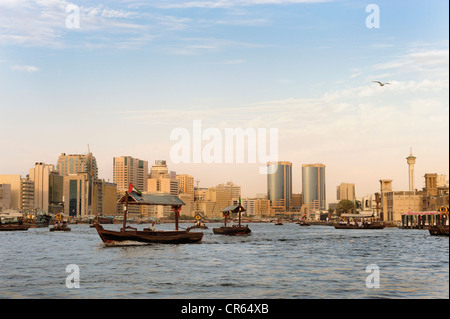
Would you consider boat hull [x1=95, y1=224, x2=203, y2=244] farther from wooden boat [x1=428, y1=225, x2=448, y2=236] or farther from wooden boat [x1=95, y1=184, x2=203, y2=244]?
wooden boat [x1=428, y1=225, x2=448, y2=236]

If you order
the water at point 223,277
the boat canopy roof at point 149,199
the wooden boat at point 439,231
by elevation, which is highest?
the boat canopy roof at point 149,199

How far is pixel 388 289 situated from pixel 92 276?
19399 mm

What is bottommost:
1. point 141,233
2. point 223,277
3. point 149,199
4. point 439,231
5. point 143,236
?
point 439,231

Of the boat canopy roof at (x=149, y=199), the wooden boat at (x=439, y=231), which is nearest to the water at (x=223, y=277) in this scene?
the boat canopy roof at (x=149, y=199)

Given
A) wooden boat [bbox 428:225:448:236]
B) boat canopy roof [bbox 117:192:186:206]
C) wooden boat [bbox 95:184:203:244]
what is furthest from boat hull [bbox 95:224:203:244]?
wooden boat [bbox 428:225:448:236]

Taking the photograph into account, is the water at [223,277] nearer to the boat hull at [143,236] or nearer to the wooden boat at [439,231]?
the boat hull at [143,236]

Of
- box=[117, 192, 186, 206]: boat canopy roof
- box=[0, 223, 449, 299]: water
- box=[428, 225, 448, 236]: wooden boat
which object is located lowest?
box=[428, 225, 448, 236]: wooden boat

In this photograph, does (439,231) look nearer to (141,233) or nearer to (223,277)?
(141,233)

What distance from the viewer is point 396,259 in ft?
167

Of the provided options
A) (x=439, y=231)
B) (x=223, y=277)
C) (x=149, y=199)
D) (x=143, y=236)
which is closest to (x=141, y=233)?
(x=143, y=236)
